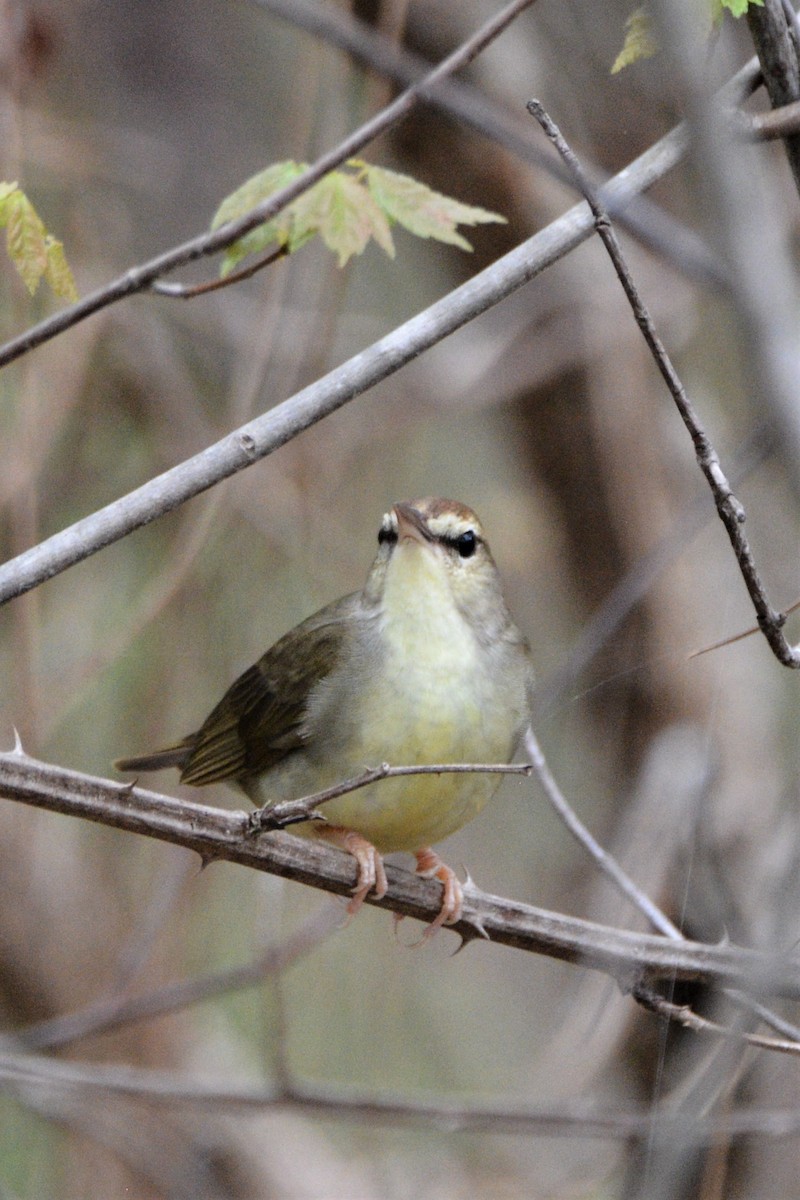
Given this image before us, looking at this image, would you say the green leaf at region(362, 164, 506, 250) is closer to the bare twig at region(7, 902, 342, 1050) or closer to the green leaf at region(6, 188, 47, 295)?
the green leaf at region(6, 188, 47, 295)

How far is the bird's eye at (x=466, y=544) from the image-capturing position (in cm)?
411

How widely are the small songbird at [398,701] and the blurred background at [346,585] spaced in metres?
0.81

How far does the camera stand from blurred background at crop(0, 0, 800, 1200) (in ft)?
17.3

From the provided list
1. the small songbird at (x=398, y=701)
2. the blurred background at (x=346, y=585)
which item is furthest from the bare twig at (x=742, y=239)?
the blurred background at (x=346, y=585)

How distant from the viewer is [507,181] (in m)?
5.49

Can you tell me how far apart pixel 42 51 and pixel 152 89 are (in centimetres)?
218

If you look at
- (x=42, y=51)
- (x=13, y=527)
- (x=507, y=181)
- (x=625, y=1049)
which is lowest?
(x=625, y=1049)

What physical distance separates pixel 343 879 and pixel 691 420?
1.49 metres

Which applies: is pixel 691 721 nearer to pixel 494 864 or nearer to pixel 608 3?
pixel 494 864

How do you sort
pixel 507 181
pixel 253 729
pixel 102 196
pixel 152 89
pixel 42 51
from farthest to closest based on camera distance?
pixel 152 89 < pixel 102 196 < pixel 507 181 < pixel 42 51 < pixel 253 729

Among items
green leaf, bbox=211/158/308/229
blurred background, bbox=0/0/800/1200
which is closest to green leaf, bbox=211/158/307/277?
green leaf, bbox=211/158/308/229

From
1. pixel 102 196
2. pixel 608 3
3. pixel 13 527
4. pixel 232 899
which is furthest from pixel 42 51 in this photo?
pixel 232 899

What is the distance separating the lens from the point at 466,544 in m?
4.13

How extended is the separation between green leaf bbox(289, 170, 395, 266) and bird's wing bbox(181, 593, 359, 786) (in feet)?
4.12
